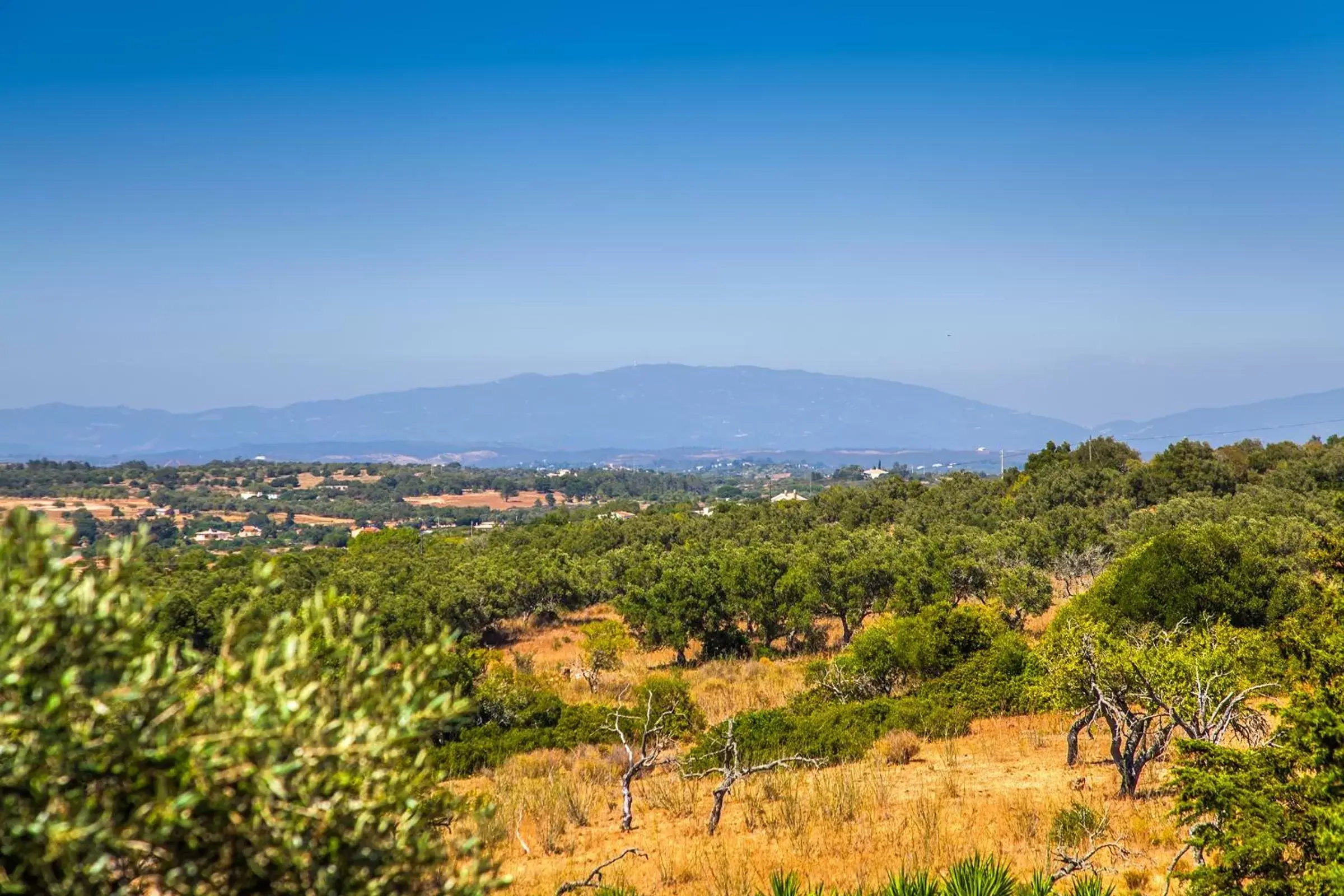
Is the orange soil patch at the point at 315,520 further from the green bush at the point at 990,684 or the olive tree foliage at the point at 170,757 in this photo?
the olive tree foliage at the point at 170,757

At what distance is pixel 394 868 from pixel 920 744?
1614cm

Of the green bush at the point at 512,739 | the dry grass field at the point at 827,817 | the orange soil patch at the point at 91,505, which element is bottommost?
the orange soil patch at the point at 91,505

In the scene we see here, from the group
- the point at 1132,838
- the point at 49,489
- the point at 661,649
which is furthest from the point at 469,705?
the point at 49,489

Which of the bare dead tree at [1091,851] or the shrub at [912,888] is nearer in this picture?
the shrub at [912,888]

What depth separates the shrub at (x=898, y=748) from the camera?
1667 cm

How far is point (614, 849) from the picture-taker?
40.2 feet

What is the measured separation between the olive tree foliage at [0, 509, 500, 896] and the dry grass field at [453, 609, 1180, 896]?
22.3 ft

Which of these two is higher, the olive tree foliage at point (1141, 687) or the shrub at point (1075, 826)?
the olive tree foliage at point (1141, 687)

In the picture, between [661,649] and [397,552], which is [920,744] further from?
[397,552]

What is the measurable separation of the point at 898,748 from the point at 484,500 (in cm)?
15404

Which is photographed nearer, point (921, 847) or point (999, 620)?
point (921, 847)

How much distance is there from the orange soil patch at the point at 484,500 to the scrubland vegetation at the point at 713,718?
359 feet

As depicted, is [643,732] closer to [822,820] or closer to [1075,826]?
[822,820]

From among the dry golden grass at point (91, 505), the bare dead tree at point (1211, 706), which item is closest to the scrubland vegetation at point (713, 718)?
the bare dead tree at point (1211, 706)
